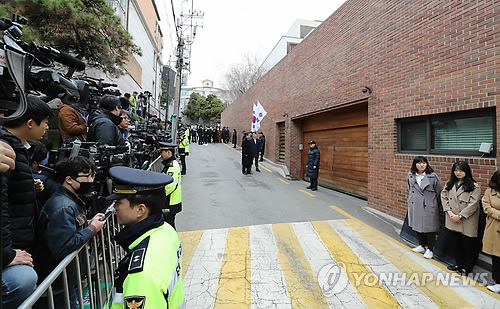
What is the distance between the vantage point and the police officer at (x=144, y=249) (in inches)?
45.7

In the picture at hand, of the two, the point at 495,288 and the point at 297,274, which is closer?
the point at 495,288

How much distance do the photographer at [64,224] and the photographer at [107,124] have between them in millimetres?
1385

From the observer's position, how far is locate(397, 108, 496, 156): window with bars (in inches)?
168

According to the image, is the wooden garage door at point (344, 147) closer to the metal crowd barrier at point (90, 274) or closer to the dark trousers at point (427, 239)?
the dark trousers at point (427, 239)

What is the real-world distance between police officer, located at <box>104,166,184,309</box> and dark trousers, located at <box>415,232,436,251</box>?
15.0 ft

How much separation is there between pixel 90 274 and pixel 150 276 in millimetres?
1503

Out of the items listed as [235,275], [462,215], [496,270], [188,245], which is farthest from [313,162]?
[235,275]

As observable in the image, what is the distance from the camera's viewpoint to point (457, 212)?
3791mm

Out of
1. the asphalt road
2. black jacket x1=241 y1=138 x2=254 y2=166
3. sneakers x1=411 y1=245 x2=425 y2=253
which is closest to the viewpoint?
sneakers x1=411 y1=245 x2=425 y2=253

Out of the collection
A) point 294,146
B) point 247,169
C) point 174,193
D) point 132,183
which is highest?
point 294,146

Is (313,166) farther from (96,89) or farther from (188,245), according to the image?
(96,89)

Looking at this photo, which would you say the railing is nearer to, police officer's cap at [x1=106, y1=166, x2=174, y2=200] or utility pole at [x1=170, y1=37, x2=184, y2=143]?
police officer's cap at [x1=106, y1=166, x2=174, y2=200]

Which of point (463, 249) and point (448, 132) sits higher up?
point (448, 132)

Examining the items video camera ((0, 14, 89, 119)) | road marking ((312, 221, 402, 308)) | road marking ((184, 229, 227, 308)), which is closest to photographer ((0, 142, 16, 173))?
video camera ((0, 14, 89, 119))
